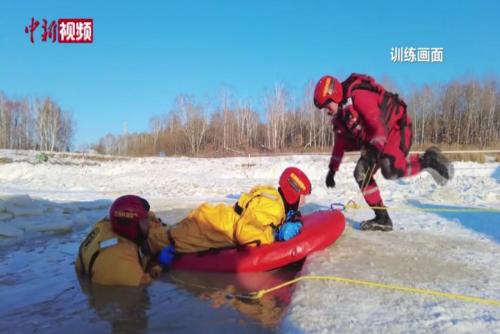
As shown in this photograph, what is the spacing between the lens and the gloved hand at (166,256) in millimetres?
4125

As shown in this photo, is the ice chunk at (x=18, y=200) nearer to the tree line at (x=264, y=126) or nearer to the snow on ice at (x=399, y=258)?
the snow on ice at (x=399, y=258)

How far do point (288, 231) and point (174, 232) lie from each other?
116cm

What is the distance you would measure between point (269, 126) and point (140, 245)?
41.7 meters

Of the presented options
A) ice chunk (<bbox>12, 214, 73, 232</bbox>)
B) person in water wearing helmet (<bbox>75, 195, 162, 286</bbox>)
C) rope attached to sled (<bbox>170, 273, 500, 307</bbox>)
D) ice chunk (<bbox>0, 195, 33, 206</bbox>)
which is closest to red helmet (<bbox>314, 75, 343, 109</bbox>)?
rope attached to sled (<bbox>170, 273, 500, 307</bbox>)

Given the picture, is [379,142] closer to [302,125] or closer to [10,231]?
[10,231]

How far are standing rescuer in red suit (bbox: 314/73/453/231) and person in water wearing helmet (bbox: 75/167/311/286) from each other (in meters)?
0.88

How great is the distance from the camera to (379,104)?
454 cm

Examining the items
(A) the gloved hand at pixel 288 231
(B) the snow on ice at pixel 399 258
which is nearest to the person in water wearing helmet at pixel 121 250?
(A) the gloved hand at pixel 288 231

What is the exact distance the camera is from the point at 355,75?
466 centimetres

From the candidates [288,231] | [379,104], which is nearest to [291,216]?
[288,231]

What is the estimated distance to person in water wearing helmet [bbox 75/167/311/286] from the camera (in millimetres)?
3871

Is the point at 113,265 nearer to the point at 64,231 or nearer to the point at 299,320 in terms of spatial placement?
the point at 299,320

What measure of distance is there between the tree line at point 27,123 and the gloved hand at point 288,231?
56842 millimetres

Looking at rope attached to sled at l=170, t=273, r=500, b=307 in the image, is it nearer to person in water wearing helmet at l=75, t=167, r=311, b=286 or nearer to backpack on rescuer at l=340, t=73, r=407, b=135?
person in water wearing helmet at l=75, t=167, r=311, b=286
